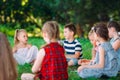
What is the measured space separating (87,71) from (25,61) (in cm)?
184

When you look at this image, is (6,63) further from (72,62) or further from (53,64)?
(72,62)

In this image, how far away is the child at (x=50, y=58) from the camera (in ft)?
21.1

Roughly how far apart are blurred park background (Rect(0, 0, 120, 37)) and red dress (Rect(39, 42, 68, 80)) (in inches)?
474

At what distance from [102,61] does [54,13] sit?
1281 cm

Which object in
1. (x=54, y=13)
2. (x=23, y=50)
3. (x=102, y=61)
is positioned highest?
(x=54, y=13)

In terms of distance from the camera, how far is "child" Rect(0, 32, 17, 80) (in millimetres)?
4828

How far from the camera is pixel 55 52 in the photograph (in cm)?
651

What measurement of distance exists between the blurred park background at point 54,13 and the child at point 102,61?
1099 centimetres

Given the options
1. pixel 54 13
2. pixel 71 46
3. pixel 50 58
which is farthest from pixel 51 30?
pixel 54 13

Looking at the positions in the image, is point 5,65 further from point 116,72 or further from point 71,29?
point 71,29

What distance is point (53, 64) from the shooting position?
6.53m

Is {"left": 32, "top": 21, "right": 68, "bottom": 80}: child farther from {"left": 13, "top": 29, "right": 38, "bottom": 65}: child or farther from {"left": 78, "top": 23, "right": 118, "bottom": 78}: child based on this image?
{"left": 13, "top": 29, "right": 38, "bottom": 65}: child

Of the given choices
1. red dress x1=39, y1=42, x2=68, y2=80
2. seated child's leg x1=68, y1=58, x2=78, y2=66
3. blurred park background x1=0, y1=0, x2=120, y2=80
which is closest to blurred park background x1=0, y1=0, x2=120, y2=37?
blurred park background x1=0, y1=0, x2=120, y2=80

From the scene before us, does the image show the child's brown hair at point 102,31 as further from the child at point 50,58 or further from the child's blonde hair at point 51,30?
the child's blonde hair at point 51,30
